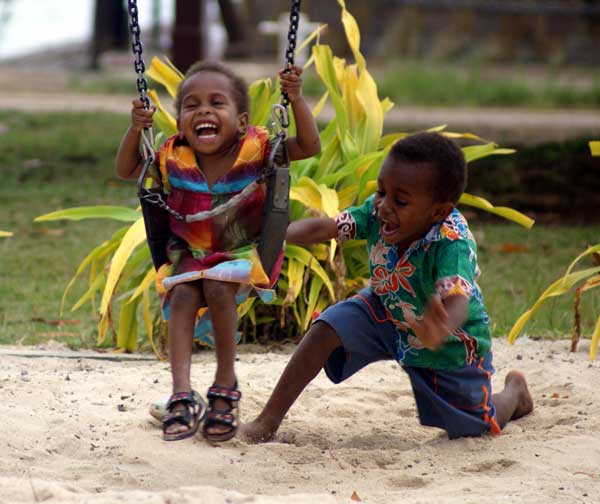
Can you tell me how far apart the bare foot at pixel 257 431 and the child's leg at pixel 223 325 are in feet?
1.23

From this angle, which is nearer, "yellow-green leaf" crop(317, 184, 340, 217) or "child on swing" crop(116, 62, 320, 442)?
"child on swing" crop(116, 62, 320, 442)

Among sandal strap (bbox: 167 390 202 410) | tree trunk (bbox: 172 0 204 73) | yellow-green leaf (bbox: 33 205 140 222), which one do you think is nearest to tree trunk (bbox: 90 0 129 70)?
tree trunk (bbox: 172 0 204 73)

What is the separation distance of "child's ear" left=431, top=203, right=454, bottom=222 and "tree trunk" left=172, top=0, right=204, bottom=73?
10550 millimetres

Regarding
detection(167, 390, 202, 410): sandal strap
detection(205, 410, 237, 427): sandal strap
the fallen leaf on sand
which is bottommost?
the fallen leaf on sand

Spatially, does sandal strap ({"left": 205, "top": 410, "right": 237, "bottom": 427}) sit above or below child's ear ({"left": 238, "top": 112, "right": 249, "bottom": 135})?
below

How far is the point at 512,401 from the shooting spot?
4.11 meters

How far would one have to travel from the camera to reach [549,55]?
20656mm

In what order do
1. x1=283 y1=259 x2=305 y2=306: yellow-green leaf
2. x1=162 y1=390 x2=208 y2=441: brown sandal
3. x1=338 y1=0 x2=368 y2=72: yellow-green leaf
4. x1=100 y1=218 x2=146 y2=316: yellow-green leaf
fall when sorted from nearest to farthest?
x1=162 y1=390 x2=208 y2=441: brown sandal
x1=100 y1=218 x2=146 y2=316: yellow-green leaf
x1=283 y1=259 x2=305 y2=306: yellow-green leaf
x1=338 y1=0 x2=368 y2=72: yellow-green leaf

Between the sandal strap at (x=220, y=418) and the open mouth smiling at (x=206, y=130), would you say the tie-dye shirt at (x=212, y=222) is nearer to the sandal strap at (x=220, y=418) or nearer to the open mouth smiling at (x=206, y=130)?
the open mouth smiling at (x=206, y=130)

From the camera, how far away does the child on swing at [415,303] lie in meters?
3.46

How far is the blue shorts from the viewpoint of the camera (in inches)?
149

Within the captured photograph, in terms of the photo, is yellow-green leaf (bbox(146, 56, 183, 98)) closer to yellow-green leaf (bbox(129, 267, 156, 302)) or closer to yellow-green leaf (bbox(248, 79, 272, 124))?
yellow-green leaf (bbox(248, 79, 272, 124))

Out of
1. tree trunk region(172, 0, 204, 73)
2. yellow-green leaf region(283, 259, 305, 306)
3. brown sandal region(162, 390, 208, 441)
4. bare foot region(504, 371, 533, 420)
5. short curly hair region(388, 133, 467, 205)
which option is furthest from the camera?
tree trunk region(172, 0, 204, 73)

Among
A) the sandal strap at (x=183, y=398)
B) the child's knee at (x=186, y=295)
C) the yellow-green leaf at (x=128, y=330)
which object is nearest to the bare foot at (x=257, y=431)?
the sandal strap at (x=183, y=398)
